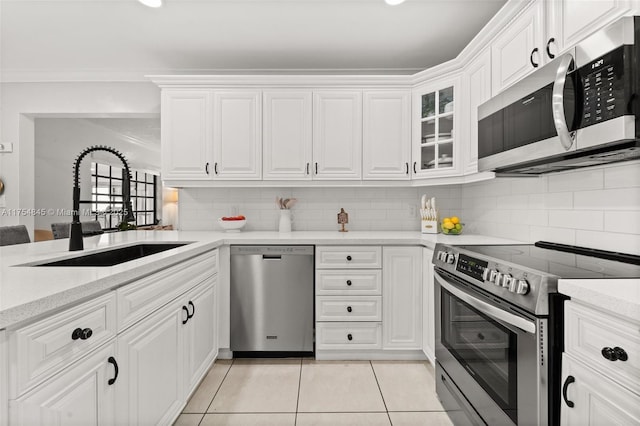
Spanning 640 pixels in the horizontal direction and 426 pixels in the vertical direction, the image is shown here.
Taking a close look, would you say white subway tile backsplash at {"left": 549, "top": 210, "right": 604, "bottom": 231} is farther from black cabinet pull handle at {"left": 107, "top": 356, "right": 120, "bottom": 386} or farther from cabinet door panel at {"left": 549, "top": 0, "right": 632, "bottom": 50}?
black cabinet pull handle at {"left": 107, "top": 356, "right": 120, "bottom": 386}

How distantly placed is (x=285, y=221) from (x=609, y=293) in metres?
2.49

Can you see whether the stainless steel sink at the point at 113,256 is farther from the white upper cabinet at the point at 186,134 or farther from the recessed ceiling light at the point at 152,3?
the recessed ceiling light at the point at 152,3

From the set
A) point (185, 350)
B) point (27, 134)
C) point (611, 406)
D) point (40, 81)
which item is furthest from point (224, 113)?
point (611, 406)

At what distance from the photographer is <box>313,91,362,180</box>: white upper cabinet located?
296 cm

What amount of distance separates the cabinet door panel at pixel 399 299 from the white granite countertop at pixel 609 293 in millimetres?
1512

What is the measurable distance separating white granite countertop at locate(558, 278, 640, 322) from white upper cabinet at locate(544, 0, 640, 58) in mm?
961

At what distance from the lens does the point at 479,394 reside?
1.49 m

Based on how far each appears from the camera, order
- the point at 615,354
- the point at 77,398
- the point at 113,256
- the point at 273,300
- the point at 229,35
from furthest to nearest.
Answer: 1. the point at 229,35
2. the point at 273,300
3. the point at 113,256
4. the point at 77,398
5. the point at 615,354

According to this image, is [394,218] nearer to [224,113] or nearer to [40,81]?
[224,113]

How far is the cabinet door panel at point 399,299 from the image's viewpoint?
2568 millimetres

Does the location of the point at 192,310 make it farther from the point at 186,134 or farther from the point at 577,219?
the point at 577,219

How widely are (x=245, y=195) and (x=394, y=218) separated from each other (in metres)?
1.44

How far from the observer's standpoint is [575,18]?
1471 mm

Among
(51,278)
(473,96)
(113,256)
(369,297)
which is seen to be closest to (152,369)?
(51,278)
